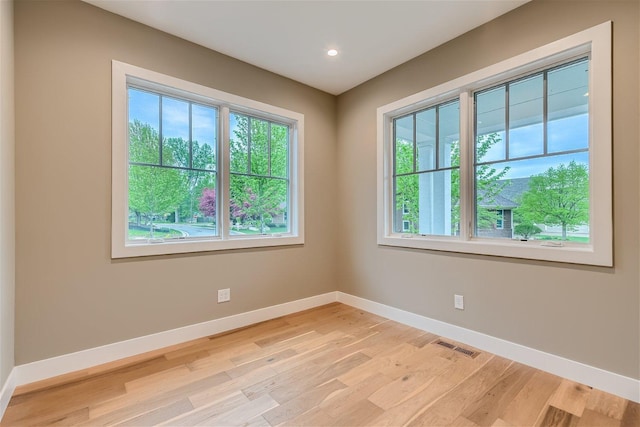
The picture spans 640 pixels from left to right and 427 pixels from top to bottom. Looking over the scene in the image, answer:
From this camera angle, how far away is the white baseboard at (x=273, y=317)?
1861mm

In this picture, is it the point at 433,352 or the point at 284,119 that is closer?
the point at 433,352

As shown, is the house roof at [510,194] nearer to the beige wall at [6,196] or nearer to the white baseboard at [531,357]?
the white baseboard at [531,357]

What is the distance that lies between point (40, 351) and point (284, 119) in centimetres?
289

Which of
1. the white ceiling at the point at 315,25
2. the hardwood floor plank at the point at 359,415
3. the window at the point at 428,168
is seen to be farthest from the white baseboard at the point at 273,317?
the white ceiling at the point at 315,25

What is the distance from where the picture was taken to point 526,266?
2.21 metres

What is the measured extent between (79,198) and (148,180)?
51 cm

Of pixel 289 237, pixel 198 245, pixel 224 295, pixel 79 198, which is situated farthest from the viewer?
pixel 289 237

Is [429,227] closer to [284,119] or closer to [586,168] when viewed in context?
[586,168]

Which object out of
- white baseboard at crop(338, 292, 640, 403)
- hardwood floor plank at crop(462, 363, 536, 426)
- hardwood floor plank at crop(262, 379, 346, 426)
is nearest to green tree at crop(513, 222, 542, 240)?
white baseboard at crop(338, 292, 640, 403)

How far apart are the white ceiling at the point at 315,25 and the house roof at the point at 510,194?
1.33 metres

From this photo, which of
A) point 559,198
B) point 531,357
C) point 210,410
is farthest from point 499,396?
point 210,410

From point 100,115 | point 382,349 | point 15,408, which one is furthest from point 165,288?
point 382,349

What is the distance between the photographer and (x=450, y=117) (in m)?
2.82

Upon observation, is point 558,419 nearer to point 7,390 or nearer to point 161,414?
point 161,414
